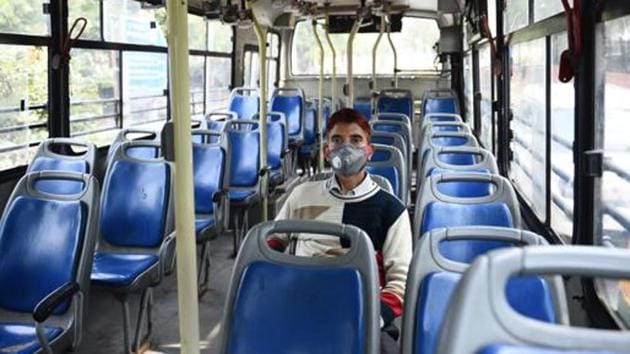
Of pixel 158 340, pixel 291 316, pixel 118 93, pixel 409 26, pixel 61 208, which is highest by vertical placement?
pixel 409 26

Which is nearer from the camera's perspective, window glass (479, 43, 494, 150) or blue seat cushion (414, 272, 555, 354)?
blue seat cushion (414, 272, 555, 354)

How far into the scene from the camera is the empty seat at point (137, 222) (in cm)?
328

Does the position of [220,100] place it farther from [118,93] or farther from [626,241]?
[626,241]

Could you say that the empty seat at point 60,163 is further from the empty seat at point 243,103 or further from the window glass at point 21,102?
the empty seat at point 243,103

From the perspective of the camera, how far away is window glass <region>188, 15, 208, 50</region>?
6.74 meters

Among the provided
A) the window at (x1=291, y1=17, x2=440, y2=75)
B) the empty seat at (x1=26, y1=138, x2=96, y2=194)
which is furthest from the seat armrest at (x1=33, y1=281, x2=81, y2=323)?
the window at (x1=291, y1=17, x2=440, y2=75)

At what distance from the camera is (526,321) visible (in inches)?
36.5

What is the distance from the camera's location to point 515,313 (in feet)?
3.06

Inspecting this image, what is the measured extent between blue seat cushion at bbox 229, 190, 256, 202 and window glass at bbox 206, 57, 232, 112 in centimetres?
257

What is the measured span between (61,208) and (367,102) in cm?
667

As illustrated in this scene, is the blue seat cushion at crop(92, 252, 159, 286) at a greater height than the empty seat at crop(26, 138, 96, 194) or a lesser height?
lesser

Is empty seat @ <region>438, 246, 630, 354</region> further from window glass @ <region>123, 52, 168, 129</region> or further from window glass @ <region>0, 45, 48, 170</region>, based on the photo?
window glass @ <region>123, 52, 168, 129</region>

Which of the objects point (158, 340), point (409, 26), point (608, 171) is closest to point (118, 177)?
point (158, 340)

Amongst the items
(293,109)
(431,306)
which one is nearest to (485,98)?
(293,109)
